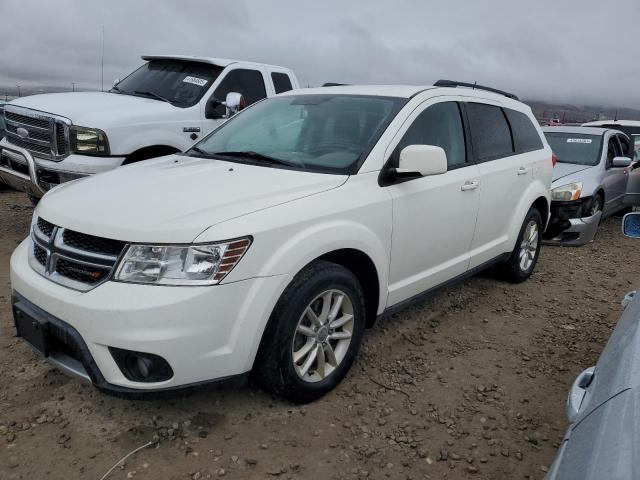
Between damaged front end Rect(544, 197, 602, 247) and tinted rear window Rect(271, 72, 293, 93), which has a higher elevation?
tinted rear window Rect(271, 72, 293, 93)

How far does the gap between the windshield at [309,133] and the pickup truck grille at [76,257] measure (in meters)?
1.12

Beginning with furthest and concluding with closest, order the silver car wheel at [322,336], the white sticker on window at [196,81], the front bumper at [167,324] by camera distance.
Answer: the white sticker on window at [196,81], the silver car wheel at [322,336], the front bumper at [167,324]

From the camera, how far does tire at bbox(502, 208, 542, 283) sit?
4.73m

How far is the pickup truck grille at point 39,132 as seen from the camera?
197 inches

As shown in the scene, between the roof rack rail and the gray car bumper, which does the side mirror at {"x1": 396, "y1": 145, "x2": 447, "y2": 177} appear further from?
the gray car bumper

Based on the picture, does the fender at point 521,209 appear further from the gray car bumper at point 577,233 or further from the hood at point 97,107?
the hood at point 97,107

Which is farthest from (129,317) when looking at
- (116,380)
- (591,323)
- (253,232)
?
(591,323)

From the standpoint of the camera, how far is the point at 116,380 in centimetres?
232

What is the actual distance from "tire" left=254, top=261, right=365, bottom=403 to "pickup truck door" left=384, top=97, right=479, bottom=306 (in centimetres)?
41

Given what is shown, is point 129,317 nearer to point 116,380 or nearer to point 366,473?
point 116,380

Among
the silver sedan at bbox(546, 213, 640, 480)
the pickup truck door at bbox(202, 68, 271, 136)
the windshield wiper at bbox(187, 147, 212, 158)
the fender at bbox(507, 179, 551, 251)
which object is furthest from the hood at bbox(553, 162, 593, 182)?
the silver sedan at bbox(546, 213, 640, 480)

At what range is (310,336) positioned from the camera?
2.77 meters

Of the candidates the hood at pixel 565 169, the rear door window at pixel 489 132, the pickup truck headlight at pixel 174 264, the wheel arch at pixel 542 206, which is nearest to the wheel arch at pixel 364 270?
the pickup truck headlight at pixel 174 264

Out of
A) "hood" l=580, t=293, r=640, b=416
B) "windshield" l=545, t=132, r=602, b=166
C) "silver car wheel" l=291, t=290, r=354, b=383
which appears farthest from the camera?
"windshield" l=545, t=132, r=602, b=166
